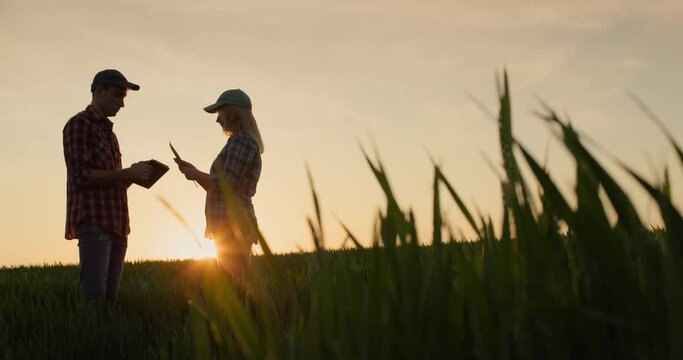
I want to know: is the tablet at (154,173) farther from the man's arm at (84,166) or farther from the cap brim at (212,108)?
the cap brim at (212,108)

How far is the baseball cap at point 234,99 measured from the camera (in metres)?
5.23

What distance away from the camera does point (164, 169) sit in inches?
190

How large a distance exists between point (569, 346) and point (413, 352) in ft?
0.56

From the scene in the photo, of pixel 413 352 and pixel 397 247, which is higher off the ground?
pixel 397 247

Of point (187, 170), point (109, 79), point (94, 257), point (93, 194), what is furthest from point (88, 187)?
point (109, 79)

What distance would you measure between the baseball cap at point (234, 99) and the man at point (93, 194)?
2.69 feet

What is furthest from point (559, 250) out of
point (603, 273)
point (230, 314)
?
point (230, 314)

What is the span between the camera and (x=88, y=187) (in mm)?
4648

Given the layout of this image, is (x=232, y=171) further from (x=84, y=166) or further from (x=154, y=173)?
(x=84, y=166)

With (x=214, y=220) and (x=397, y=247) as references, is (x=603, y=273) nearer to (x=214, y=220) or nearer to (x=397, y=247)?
(x=397, y=247)

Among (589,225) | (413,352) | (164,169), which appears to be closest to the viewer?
(589,225)

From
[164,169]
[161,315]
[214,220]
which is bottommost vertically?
[161,315]

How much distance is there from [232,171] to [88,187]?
0.96 m

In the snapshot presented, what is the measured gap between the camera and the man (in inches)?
182
